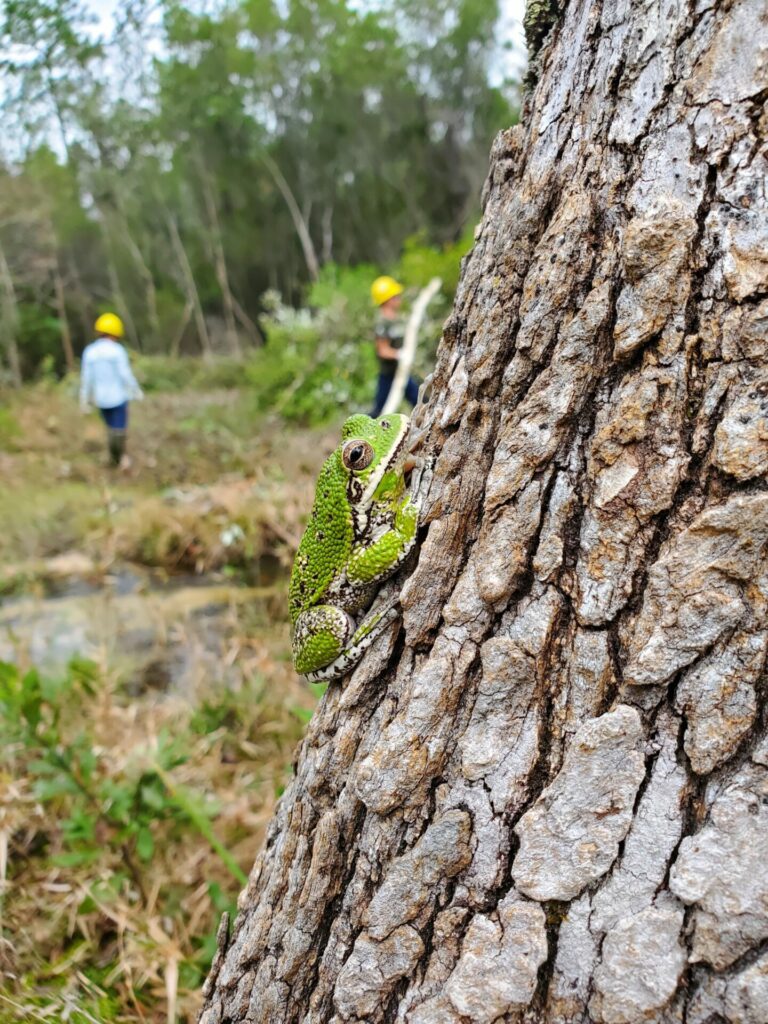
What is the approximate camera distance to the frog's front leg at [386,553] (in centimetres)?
139

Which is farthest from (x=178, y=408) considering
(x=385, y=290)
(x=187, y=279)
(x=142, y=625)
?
(x=187, y=279)

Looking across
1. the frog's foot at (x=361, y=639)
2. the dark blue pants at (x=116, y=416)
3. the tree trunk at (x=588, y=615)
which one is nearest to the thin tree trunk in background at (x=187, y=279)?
the dark blue pants at (x=116, y=416)

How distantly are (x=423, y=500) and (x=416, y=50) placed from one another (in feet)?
84.0

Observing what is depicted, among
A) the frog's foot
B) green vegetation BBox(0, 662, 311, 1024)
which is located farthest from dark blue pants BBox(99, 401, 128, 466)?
the frog's foot

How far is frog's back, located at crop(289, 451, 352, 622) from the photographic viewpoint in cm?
182

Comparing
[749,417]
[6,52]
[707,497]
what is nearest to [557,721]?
[707,497]

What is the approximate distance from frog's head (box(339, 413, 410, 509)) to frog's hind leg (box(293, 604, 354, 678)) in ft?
1.10

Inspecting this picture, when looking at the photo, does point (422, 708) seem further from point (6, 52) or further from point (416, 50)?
point (416, 50)

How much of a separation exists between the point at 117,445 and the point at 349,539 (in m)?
8.56

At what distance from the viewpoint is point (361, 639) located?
1.34m

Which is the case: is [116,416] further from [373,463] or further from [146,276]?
[146,276]

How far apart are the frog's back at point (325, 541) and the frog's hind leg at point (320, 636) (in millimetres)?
96

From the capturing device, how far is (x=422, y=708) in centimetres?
109

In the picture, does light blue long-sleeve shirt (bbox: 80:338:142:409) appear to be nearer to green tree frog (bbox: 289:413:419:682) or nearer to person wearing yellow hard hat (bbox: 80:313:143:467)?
person wearing yellow hard hat (bbox: 80:313:143:467)
